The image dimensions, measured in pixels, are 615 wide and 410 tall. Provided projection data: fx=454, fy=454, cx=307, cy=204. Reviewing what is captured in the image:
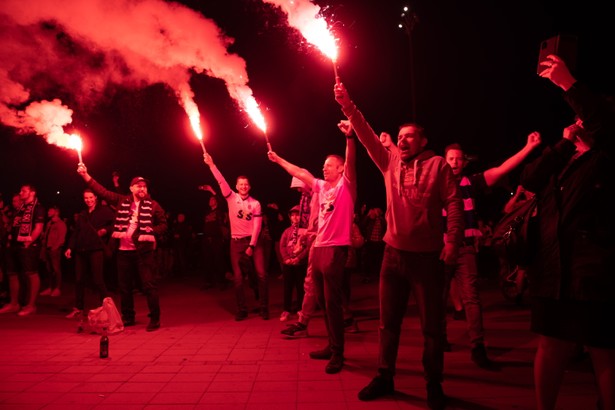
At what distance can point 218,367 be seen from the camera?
522cm

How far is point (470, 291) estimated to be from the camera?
17.4 feet

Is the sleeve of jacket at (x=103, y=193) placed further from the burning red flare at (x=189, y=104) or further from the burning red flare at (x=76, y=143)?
the burning red flare at (x=189, y=104)

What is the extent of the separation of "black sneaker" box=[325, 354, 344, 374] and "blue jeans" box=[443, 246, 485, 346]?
1.31 m

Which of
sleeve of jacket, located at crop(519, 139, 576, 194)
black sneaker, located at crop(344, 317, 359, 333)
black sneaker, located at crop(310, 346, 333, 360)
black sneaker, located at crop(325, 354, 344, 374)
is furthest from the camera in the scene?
black sneaker, located at crop(344, 317, 359, 333)

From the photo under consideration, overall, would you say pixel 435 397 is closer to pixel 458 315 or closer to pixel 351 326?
pixel 351 326

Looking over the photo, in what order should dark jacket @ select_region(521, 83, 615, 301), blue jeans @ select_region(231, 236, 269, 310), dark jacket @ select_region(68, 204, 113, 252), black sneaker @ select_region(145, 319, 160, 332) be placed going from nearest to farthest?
dark jacket @ select_region(521, 83, 615, 301), black sneaker @ select_region(145, 319, 160, 332), blue jeans @ select_region(231, 236, 269, 310), dark jacket @ select_region(68, 204, 113, 252)

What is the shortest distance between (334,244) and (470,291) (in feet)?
5.51

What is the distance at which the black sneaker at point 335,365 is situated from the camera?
4.96 meters

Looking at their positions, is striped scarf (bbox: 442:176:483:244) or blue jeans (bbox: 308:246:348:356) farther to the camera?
striped scarf (bbox: 442:176:483:244)

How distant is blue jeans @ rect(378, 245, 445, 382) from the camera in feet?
13.2

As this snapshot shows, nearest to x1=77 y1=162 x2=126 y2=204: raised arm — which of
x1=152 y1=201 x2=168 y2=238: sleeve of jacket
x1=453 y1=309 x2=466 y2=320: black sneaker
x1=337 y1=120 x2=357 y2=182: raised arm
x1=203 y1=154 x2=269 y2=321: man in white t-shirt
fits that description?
x1=152 y1=201 x2=168 y2=238: sleeve of jacket

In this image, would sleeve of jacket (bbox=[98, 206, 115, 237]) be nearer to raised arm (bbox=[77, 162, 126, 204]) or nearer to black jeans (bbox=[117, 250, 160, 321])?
raised arm (bbox=[77, 162, 126, 204])

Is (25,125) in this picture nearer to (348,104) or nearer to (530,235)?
(348,104)

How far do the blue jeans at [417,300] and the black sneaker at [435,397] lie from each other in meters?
0.05
